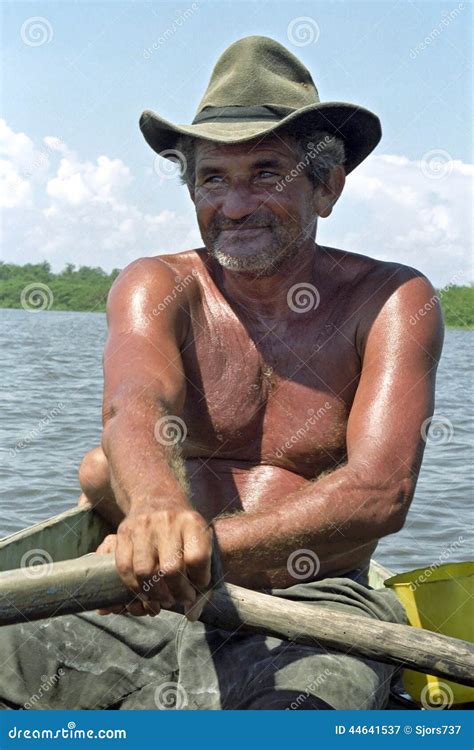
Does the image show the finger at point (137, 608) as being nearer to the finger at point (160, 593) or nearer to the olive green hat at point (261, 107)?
the finger at point (160, 593)

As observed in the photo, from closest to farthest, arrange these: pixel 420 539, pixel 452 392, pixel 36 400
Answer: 1. pixel 420 539
2. pixel 36 400
3. pixel 452 392

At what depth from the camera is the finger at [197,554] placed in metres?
2.62

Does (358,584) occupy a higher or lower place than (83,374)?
higher

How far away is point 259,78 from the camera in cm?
390

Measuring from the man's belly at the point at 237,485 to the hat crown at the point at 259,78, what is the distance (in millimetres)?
1287

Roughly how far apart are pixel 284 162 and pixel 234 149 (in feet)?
0.64

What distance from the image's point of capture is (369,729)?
10.2 feet

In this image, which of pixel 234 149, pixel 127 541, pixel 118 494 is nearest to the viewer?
pixel 127 541

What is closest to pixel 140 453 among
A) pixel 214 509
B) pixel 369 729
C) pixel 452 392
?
pixel 214 509

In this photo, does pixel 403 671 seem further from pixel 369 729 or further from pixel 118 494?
pixel 118 494

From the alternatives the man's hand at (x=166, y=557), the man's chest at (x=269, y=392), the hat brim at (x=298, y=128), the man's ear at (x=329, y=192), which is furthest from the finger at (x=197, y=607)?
the man's ear at (x=329, y=192)

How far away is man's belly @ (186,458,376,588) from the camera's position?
3746mm

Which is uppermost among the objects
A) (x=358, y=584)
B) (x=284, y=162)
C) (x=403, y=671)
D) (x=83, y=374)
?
(x=284, y=162)

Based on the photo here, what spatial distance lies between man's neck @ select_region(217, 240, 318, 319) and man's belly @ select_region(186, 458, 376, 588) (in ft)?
1.85
